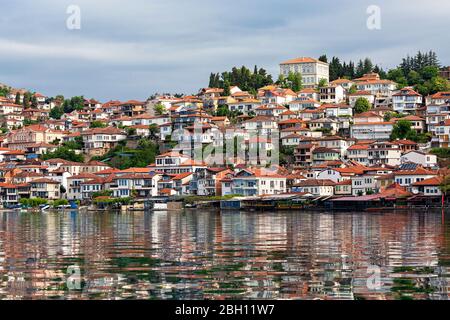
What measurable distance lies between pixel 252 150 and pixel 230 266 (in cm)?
8056

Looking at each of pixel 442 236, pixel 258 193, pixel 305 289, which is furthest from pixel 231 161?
pixel 305 289

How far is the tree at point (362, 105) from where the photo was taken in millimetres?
117938

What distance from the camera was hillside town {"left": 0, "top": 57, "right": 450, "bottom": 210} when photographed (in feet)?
285

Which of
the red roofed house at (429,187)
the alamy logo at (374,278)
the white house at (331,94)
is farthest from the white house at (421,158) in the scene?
the alamy logo at (374,278)

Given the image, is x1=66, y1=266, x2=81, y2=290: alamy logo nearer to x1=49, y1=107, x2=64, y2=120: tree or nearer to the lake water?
the lake water

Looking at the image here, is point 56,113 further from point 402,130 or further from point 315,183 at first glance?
point 315,183

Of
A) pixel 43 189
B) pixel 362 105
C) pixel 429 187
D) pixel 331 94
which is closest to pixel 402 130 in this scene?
pixel 362 105

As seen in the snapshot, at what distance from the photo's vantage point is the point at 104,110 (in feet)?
478

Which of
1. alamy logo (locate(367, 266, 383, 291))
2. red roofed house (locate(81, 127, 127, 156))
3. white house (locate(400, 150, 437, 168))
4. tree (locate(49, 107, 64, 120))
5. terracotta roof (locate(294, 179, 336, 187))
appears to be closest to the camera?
alamy logo (locate(367, 266, 383, 291))

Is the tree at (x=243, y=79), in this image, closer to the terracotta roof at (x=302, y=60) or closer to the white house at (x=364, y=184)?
the terracotta roof at (x=302, y=60)

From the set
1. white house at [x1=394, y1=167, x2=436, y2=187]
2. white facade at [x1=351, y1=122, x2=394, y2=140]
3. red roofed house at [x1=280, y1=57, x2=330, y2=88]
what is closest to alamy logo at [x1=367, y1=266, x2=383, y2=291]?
white house at [x1=394, y1=167, x2=436, y2=187]

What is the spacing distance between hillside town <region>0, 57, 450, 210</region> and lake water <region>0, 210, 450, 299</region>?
44.6 meters

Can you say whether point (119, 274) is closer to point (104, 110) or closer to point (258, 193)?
point (258, 193)

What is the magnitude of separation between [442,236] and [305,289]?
702 inches
